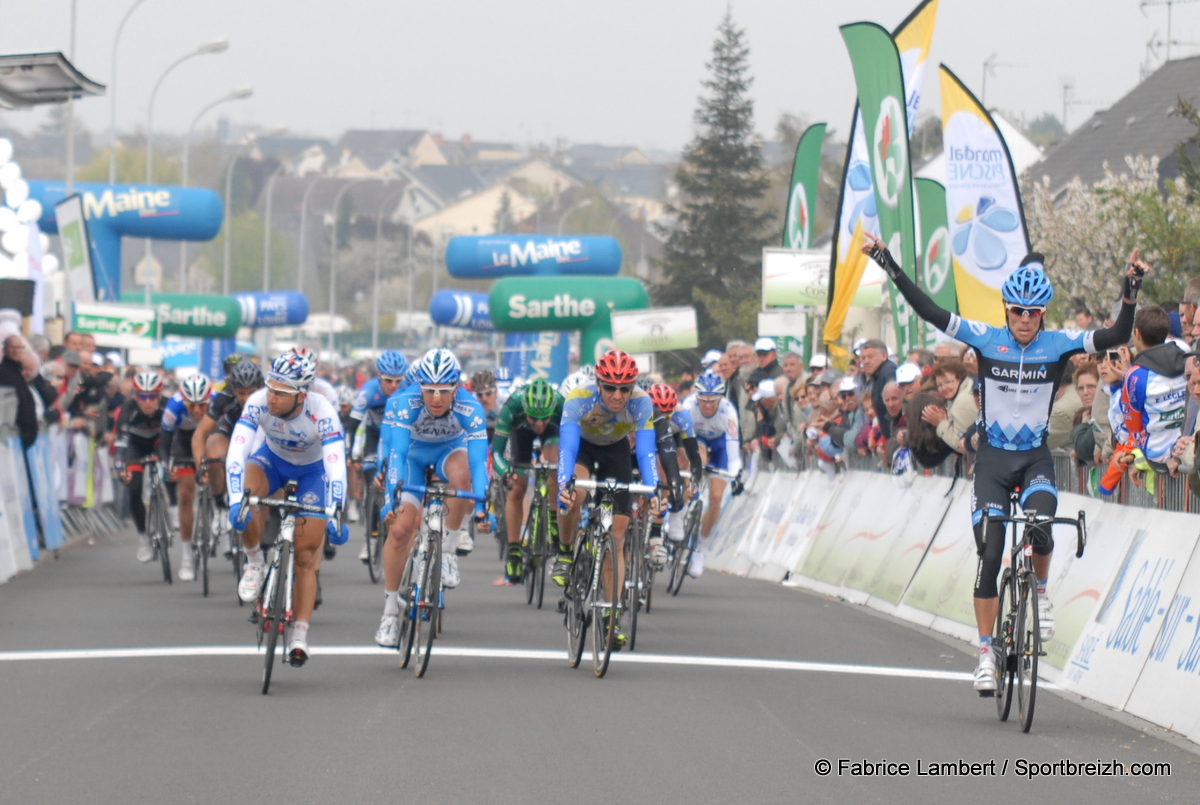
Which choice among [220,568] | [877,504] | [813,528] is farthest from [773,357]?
[220,568]

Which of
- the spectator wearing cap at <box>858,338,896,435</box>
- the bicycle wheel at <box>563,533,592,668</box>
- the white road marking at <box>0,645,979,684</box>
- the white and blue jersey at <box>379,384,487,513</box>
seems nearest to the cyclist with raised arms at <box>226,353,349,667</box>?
the white and blue jersey at <box>379,384,487,513</box>

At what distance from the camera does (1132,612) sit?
991cm

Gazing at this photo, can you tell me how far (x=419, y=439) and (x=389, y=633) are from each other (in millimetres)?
1598

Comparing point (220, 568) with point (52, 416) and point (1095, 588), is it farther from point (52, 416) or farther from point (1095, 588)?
point (1095, 588)

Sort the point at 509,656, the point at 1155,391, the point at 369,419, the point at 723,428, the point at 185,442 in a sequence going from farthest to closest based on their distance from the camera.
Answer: the point at 369,419 < the point at 723,428 < the point at 185,442 < the point at 509,656 < the point at 1155,391

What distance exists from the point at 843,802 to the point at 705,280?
57.3 m

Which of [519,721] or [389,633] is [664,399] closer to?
[389,633]

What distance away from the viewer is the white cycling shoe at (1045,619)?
8.74 m

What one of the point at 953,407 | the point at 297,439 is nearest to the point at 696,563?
the point at 953,407

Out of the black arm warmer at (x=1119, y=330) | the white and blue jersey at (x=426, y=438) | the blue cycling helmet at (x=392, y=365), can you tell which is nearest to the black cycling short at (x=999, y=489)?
the black arm warmer at (x=1119, y=330)

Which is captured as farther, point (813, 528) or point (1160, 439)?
point (813, 528)

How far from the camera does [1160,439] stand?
10.6 m

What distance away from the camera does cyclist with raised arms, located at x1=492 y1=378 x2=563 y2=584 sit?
1377 cm

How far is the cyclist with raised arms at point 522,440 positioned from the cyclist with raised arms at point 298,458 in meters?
2.70
